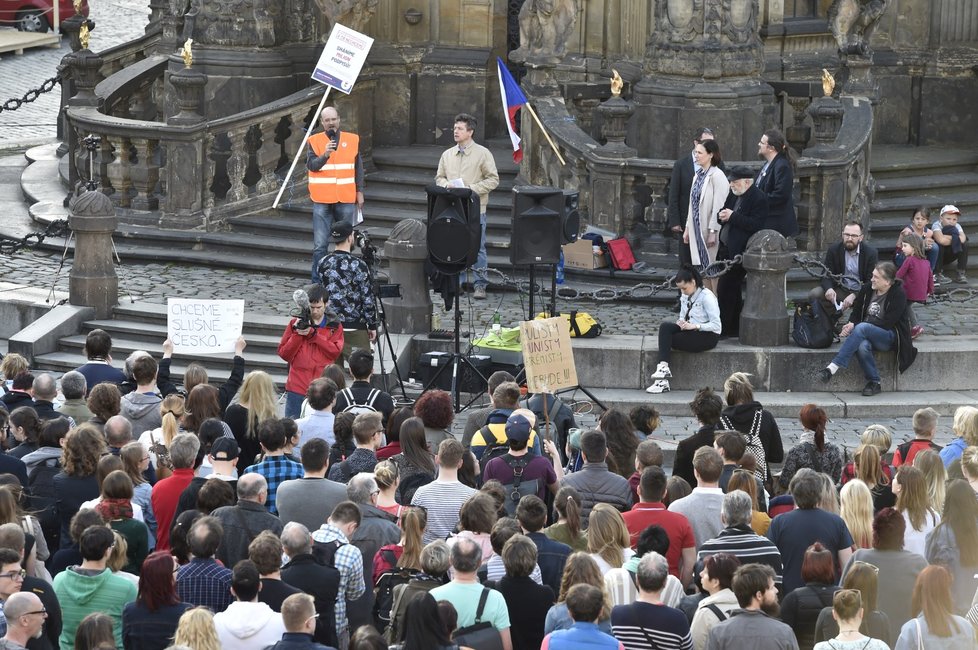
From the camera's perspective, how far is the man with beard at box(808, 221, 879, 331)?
16516 millimetres

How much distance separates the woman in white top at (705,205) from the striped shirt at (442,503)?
6788mm

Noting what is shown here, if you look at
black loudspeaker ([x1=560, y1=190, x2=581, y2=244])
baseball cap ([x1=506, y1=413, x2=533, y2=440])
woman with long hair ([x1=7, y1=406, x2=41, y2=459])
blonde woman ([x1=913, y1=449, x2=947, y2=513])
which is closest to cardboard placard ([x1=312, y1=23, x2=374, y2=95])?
black loudspeaker ([x1=560, y1=190, x2=581, y2=244])

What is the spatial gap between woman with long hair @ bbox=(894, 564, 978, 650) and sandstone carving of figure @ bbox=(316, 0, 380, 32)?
1358 cm

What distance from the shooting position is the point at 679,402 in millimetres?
16172

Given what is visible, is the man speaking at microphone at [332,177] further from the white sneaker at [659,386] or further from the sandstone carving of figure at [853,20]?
the sandstone carving of figure at [853,20]

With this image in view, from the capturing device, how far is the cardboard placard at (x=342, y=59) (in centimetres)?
1970

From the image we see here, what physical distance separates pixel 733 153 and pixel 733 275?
3244 mm

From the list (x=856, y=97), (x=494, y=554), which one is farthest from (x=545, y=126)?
(x=494, y=554)

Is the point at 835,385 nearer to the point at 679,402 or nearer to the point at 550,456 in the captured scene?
the point at 679,402

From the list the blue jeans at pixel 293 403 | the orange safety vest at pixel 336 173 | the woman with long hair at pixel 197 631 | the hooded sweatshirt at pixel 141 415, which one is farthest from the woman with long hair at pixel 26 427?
the orange safety vest at pixel 336 173

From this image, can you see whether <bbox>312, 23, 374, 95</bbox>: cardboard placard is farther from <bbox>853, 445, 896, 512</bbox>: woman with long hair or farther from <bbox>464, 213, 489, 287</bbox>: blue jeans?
<bbox>853, 445, 896, 512</bbox>: woman with long hair

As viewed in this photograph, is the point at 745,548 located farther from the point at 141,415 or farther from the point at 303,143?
the point at 303,143

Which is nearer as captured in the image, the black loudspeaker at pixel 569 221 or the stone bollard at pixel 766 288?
the black loudspeaker at pixel 569 221

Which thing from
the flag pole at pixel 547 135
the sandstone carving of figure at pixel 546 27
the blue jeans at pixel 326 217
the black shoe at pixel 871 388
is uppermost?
the sandstone carving of figure at pixel 546 27
